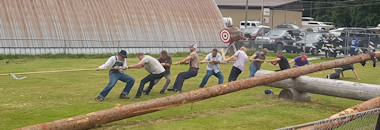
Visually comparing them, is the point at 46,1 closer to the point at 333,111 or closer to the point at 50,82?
the point at 50,82

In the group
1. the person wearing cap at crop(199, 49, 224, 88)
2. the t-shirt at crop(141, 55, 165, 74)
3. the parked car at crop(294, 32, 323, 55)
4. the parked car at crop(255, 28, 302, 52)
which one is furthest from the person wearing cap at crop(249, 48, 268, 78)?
the parked car at crop(255, 28, 302, 52)

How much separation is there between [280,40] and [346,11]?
38.3 metres

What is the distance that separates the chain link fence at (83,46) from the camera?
2799 cm

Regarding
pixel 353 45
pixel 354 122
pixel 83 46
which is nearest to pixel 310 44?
pixel 353 45

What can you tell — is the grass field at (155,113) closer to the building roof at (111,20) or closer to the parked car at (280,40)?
the building roof at (111,20)

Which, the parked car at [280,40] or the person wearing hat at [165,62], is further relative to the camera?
the parked car at [280,40]

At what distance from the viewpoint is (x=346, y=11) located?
72.8 metres

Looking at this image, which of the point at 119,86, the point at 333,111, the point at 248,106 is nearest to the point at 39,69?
the point at 119,86

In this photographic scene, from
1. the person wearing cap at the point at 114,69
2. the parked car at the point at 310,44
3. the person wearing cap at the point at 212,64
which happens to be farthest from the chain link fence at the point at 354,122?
the parked car at the point at 310,44

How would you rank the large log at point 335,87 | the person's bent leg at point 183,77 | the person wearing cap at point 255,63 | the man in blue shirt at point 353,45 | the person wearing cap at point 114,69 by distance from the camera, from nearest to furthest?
the large log at point 335,87 < the person wearing cap at point 114,69 < the person's bent leg at point 183,77 < the person wearing cap at point 255,63 < the man in blue shirt at point 353,45

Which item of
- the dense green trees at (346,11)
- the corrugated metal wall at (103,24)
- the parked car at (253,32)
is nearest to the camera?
the corrugated metal wall at (103,24)

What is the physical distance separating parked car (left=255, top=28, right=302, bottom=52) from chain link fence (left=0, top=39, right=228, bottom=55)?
195 inches

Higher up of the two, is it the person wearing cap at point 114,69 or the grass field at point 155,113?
the person wearing cap at point 114,69

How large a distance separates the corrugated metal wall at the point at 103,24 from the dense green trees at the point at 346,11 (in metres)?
37.1
